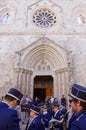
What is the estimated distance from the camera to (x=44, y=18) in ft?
61.3

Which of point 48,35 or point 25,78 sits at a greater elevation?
point 48,35

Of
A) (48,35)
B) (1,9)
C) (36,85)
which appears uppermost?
(1,9)

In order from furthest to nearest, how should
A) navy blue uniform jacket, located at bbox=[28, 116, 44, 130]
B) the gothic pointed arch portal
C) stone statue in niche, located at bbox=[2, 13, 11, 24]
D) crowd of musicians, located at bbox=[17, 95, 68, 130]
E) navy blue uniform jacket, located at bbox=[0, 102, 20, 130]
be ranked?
stone statue in niche, located at bbox=[2, 13, 11, 24], the gothic pointed arch portal, crowd of musicians, located at bbox=[17, 95, 68, 130], navy blue uniform jacket, located at bbox=[28, 116, 44, 130], navy blue uniform jacket, located at bbox=[0, 102, 20, 130]

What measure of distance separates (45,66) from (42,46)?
2015mm

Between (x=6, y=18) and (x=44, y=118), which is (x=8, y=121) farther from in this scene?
(x=6, y=18)

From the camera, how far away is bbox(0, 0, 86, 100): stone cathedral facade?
15.8 m

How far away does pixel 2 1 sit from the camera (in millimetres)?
19234

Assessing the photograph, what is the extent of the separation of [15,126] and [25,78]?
13.5 meters

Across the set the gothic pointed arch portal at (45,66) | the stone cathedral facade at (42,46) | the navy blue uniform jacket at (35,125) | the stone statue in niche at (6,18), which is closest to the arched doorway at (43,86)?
the stone cathedral facade at (42,46)

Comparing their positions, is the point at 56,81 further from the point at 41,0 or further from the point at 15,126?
the point at 15,126

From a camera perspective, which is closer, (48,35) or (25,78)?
(25,78)

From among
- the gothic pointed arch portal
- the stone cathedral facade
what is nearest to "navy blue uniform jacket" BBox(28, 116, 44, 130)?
the stone cathedral facade

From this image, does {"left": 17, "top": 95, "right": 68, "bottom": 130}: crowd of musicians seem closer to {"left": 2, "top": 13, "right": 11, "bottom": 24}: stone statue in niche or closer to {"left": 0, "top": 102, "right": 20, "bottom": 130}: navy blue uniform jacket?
{"left": 0, "top": 102, "right": 20, "bottom": 130}: navy blue uniform jacket

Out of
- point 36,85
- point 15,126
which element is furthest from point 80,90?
point 36,85
